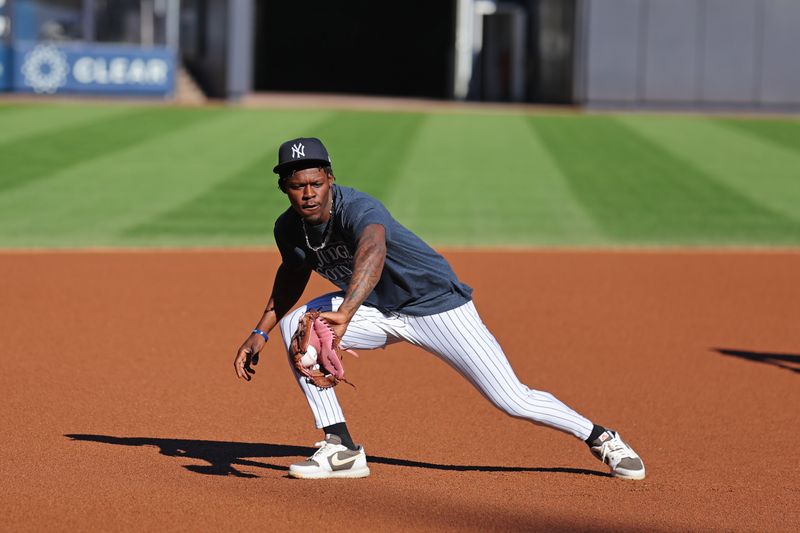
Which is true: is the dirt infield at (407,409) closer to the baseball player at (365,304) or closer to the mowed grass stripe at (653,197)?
the baseball player at (365,304)

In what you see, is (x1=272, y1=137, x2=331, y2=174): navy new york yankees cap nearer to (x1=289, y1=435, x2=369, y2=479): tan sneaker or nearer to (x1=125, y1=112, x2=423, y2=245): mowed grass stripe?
(x1=289, y1=435, x2=369, y2=479): tan sneaker

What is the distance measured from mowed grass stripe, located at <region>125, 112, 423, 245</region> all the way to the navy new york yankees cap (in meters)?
9.01

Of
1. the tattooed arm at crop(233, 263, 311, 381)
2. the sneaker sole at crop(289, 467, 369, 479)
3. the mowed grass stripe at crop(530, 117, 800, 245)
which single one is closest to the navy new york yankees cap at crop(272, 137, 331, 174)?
the tattooed arm at crop(233, 263, 311, 381)

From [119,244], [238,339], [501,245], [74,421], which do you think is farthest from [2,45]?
[74,421]

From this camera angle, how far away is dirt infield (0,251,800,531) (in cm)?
540

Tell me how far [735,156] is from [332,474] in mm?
16365

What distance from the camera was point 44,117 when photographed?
23375 millimetres

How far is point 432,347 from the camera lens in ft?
18.6

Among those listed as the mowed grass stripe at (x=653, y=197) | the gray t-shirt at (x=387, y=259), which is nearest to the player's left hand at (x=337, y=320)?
the gray t-shirt at (x=387, y=259)

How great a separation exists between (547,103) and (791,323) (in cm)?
2264

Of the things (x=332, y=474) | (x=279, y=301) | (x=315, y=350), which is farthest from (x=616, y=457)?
(x=279, y=301)

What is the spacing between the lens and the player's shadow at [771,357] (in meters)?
8.91

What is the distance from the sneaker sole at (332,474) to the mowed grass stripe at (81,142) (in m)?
12.2

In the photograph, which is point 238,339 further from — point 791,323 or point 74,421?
point 791,323
